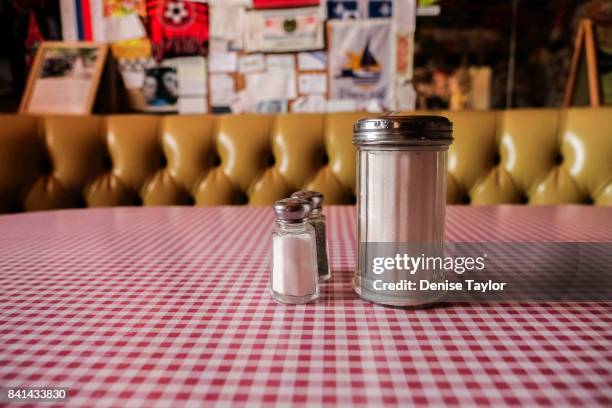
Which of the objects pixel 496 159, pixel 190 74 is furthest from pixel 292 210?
pixel 190 74

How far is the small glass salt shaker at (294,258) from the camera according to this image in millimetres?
456

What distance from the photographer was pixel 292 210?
45cm

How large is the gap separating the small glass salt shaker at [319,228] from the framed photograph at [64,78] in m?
1.57

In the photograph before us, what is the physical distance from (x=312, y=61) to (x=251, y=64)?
0.26m

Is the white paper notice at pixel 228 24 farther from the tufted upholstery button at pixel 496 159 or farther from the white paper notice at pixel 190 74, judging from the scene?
the tufted upholstery button at pixel 496 159

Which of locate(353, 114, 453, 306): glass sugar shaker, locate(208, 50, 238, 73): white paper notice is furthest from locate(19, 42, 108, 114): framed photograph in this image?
locate(353, 114, 453, 306): glass sugar shaker

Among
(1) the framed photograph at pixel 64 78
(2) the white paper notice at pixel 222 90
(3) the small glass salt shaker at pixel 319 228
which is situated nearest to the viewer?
(3) the small glass salt shaker at pixel 319 228

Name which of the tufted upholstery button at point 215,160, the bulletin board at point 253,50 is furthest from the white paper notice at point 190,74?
the tufted upholstery button at point 215,160

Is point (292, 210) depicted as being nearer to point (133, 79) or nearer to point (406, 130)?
point (406, 130)

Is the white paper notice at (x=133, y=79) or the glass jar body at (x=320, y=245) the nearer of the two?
the glass jar body at (x=320, y=245)

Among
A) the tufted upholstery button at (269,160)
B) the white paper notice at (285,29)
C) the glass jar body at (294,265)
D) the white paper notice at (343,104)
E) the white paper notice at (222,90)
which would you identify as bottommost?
the glass jar body at (294,265)

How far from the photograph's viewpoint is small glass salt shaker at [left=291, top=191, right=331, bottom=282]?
52cm

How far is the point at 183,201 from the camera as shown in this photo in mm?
1560

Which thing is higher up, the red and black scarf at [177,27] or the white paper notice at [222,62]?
the red and black scarf at [177,27]
